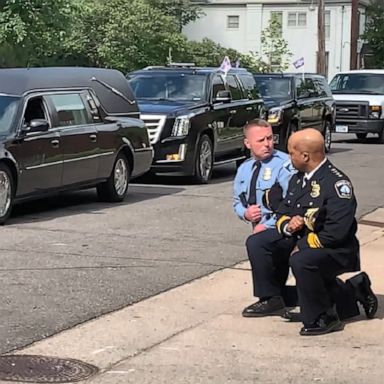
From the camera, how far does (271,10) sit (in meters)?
64.9

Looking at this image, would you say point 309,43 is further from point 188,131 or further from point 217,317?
point 217,317

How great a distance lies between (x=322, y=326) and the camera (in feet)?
21.9

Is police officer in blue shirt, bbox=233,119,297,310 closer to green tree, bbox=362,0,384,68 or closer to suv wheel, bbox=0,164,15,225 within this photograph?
suv wheel, bbox=0,164,15,225

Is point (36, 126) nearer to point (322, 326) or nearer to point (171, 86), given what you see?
point (322, 326)

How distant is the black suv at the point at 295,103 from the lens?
20797 millimetres

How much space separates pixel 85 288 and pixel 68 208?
4.93 metres

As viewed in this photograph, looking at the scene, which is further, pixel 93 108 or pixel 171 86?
pixel 171 86

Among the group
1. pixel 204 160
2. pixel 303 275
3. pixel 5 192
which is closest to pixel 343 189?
pixel 303 275

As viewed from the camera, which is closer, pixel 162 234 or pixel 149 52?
pixel 162 234

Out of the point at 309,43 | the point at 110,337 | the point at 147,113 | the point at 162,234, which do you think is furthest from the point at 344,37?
the point at 110,337

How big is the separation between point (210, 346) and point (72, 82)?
7.35m

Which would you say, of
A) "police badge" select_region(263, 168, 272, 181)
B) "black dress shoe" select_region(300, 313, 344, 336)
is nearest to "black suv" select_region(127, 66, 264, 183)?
"police badge" select_region(263, 168, 272, 181)

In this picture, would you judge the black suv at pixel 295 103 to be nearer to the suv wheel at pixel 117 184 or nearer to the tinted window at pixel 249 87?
the tinted window at pixel 249 87

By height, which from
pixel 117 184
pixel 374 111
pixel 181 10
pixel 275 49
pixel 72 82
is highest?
pixel 181 10
